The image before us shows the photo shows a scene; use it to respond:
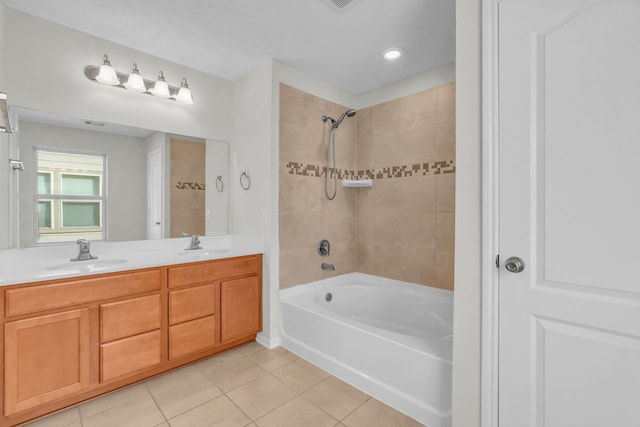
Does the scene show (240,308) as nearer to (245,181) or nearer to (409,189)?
(245,181)

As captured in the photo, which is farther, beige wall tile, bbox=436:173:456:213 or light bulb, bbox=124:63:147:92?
beige wall tile, bbox=436:173:456:213

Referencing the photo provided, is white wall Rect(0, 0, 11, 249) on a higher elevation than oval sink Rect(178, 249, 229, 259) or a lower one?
higher

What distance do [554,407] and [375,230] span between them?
203 cm

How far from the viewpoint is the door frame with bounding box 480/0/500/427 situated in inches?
52.6

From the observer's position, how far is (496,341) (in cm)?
134

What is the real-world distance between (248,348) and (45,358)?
4.38ft

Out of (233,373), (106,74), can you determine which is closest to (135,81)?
(106,74)

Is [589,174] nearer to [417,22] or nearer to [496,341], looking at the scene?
[496,341]

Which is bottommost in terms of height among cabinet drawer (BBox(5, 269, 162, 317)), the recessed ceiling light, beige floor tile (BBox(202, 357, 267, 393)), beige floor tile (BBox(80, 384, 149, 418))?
beige floor tile (BBox(202, 357, 267, 393))

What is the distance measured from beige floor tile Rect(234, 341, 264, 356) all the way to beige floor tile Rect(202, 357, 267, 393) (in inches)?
5.0

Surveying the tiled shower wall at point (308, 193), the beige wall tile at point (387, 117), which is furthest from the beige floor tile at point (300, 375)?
the beige wall tile at point (387, 117)

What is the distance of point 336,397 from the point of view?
1.91m

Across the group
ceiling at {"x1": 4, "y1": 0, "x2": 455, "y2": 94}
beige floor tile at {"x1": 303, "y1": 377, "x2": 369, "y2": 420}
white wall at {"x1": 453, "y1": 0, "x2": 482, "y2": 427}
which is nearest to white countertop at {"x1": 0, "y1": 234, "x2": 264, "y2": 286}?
beige floor tile at {"x1": 303, "y1": 377, "x2": 369, "y2": 420}

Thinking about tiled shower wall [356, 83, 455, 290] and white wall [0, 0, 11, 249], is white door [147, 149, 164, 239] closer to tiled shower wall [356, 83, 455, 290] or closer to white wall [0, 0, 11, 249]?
white wall [0, 0, 11, 249]
